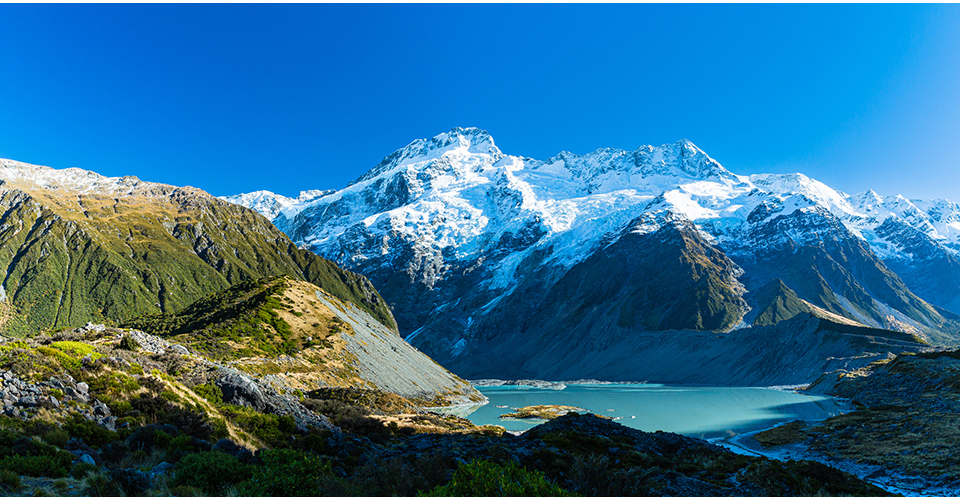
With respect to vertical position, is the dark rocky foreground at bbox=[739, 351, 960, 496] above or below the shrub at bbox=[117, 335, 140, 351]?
below

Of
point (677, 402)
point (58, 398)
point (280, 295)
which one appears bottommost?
point (677, 402)

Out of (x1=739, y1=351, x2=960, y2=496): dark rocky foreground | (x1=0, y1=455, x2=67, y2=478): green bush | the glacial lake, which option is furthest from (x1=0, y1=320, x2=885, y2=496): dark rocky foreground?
the glacial lake

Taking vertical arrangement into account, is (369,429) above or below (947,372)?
below

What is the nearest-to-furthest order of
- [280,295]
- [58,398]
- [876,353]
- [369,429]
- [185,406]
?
[58,398]
[185,406]
[369,429]
[280,295]
[876,353]

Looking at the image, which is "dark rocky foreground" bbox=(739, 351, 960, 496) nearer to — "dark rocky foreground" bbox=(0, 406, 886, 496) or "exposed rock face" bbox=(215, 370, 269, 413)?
"dark rocky foreground" bbox=(0, 406, 886, 496)

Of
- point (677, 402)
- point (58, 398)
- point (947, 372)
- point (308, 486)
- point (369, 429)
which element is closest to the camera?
point (308, 486)

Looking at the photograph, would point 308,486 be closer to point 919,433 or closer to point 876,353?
point 919,433

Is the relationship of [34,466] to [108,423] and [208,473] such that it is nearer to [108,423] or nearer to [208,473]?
[208,473]

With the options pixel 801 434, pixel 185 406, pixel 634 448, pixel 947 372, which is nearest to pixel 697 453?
pixel 634 448
